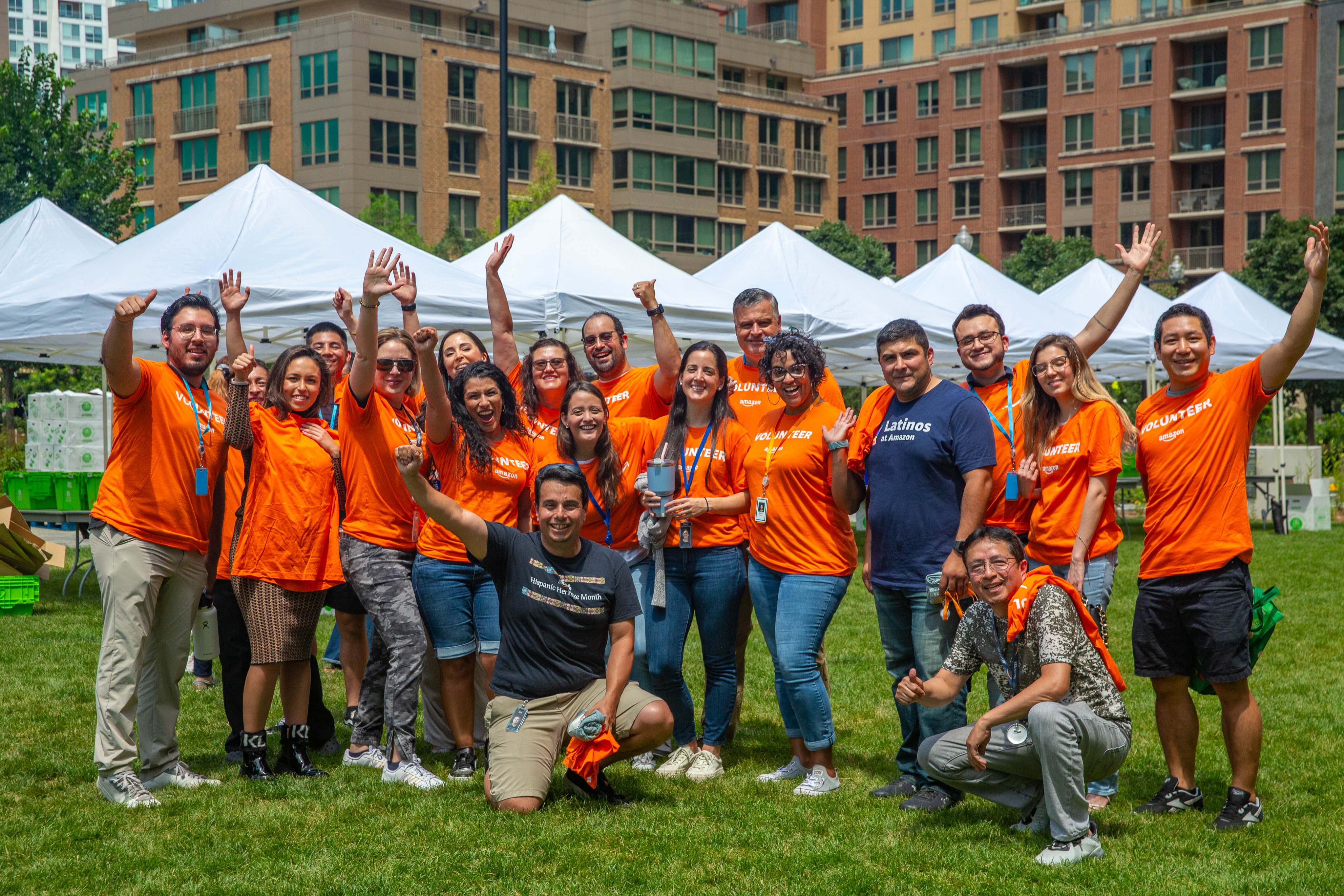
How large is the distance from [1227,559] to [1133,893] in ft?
4.94

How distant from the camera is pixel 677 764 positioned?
6.44 m

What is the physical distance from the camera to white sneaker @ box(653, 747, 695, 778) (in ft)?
20.9

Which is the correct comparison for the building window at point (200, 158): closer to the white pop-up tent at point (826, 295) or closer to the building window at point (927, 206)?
the building window at point (927, 206)

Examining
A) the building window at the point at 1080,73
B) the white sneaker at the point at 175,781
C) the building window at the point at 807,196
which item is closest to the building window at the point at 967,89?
the building window at the point at 1080,73

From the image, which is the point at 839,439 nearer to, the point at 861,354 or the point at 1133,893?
the point at 1133,893

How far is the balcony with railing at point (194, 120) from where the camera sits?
5828 centimetres

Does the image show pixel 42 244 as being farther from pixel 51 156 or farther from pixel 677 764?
pixel 51 156

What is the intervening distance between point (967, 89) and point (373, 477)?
67855 millimetres

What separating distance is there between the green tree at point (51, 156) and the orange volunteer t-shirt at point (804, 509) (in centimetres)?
3471

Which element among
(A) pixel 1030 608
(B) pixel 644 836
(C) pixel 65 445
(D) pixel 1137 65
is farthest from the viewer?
(D) pixel 1137 65

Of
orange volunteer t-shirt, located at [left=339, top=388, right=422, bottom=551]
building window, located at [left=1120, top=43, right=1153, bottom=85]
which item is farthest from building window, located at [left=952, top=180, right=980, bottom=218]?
orange volunteer t-shirt, located at [left=339, top=388, right=422, bottom=551]

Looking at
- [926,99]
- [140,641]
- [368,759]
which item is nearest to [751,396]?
[368,759]

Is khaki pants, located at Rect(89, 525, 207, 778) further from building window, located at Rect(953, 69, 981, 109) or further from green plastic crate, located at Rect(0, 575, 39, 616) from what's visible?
building window, located at Rect(953, 69, 981, 109)

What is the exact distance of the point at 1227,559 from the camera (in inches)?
210
